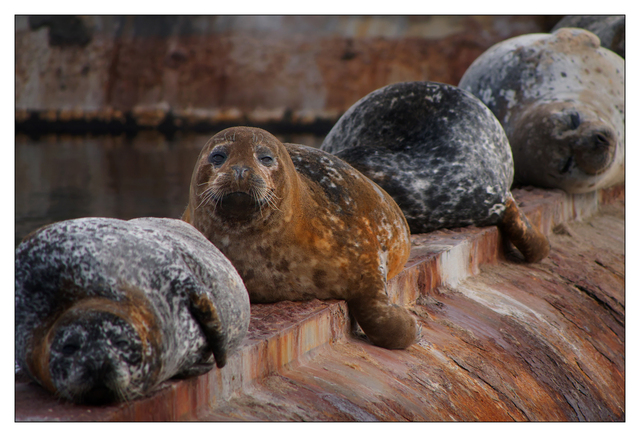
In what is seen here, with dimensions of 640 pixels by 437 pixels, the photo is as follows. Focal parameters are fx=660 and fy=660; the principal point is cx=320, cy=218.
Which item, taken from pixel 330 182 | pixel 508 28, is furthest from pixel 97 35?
pixel 330 182

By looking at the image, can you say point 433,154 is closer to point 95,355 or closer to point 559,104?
point 559,104

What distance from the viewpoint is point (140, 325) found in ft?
5.86

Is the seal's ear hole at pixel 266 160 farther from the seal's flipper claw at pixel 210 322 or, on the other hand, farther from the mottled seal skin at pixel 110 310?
the seal's flipper claw at pixel 210 322

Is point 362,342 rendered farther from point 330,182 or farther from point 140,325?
point 140,325

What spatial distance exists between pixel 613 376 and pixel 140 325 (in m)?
3.54

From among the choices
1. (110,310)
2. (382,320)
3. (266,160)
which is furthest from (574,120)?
(110,310)

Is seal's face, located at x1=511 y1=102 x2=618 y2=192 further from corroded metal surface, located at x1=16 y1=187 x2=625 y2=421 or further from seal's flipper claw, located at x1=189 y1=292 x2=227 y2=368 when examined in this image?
seal's flipper claw, located at x1=189 y1=292 x2=227 y2=368

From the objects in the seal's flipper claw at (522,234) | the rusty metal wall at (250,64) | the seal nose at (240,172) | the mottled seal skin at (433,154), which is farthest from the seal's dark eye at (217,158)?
the rusty metal wall at (250,64)

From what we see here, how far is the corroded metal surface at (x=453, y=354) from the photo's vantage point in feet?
7.36

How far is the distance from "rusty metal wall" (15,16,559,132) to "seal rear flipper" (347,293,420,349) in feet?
47.7

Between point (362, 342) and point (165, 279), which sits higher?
point (165, 279)

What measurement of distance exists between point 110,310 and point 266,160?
41.7 inches

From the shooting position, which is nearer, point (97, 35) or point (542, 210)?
point (542, 210)

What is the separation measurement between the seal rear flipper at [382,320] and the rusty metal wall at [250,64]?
47.7ft
